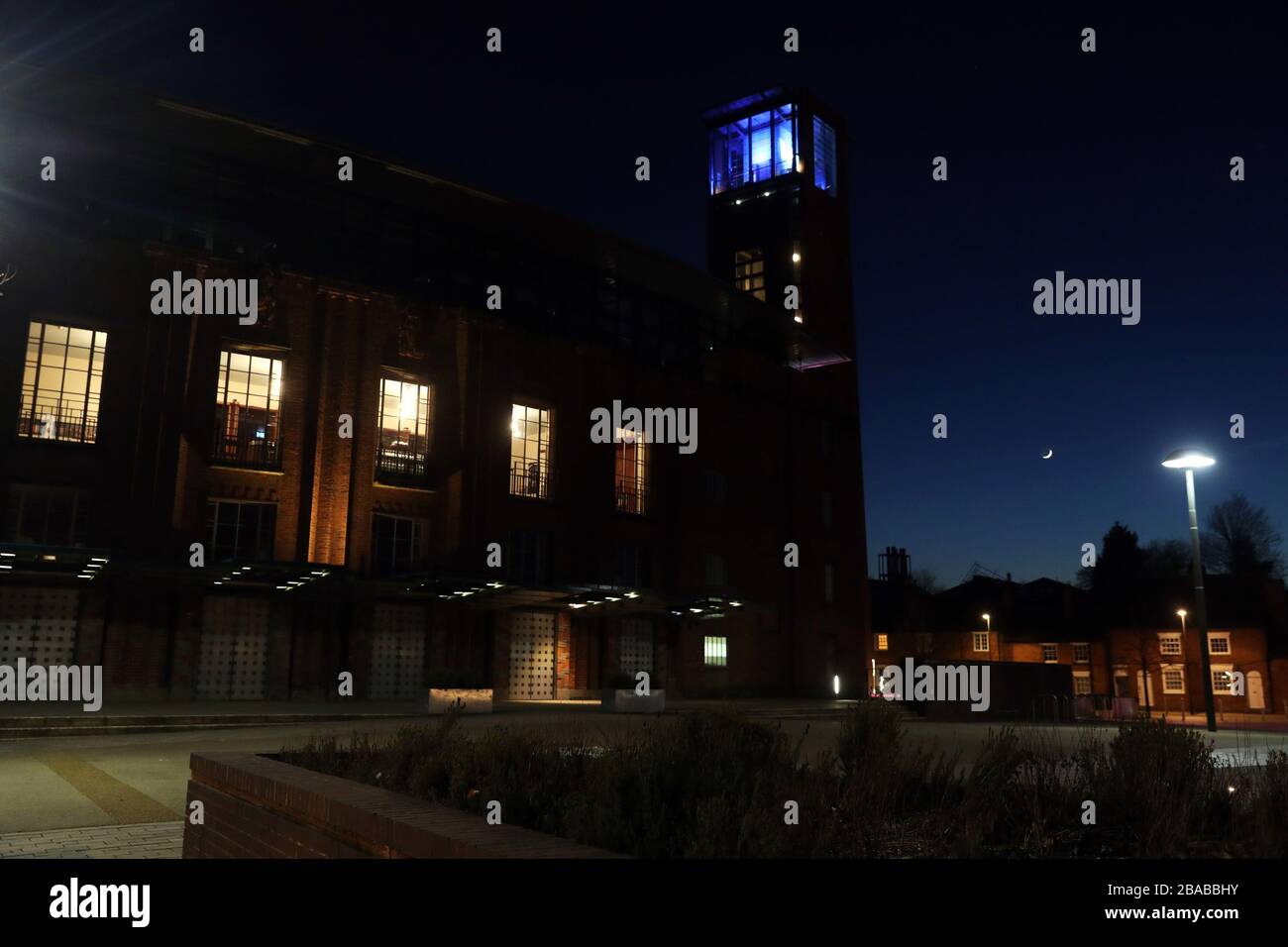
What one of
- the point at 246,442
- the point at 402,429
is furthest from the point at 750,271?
the point at 246,442

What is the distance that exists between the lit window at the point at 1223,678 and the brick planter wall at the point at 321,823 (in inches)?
2322

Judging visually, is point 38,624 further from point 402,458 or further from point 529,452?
point 529,452

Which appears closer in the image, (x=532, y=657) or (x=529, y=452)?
(x=532, y=657)

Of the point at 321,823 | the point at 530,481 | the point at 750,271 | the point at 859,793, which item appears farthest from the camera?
the point at 750,271

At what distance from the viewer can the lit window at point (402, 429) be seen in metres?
→ 33.8

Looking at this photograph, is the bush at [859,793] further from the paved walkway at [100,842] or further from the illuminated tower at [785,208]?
the illuminated tower at [785,208]

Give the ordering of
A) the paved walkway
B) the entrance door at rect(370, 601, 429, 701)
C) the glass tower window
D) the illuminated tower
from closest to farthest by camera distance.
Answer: the paved walkway < the entrance door at rect(370, 601, 429, 701) < the illuminated tower < the glass tower window

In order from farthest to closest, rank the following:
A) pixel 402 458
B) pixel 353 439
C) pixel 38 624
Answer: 1. pixel 402 458
2. pixel 353 439
3. pixel 38 624

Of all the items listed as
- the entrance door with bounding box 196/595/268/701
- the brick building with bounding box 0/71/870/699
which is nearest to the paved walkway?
the brick building with bounding box 0/71/870/699

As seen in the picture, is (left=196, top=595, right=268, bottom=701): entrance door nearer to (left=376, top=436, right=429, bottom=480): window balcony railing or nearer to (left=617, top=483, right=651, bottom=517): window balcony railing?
(left=376, top=436, right=429, bottom=480): window balcony railing

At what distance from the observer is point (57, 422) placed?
28016mm

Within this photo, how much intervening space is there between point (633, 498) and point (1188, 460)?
23024 mm

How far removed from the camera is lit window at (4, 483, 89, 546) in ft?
88.7

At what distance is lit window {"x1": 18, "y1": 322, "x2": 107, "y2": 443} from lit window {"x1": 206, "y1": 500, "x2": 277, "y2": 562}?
410 cm
